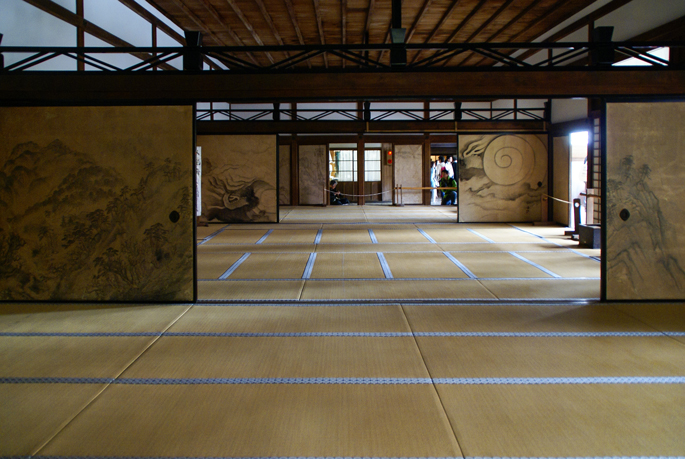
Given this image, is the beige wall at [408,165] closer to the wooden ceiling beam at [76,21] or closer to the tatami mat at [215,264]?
the wooden ceiling beam at [76,21]

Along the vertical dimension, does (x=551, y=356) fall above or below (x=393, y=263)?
below

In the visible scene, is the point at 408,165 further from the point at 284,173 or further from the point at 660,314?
the point at 660,314

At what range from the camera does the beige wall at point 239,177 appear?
11781 mm

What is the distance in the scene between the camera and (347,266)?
21.0 ft

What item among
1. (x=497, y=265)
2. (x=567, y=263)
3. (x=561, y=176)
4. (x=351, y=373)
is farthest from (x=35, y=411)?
(x=561, y=176)

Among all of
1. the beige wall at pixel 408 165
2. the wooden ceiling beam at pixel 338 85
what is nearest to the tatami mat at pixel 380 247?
the wooden ceiling beam at pixel 338 85

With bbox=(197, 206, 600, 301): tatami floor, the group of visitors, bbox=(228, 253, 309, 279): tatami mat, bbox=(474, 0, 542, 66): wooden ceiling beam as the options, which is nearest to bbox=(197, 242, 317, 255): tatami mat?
bbox=(197, 206, 600, 301): tatami floor

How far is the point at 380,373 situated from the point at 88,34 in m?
6.40

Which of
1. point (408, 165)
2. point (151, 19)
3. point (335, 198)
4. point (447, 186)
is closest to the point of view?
point (151, 19)

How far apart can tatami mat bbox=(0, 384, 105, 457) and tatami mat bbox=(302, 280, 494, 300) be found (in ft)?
7.66

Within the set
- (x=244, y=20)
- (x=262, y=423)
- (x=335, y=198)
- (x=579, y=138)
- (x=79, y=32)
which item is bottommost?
(x=262, y=423)

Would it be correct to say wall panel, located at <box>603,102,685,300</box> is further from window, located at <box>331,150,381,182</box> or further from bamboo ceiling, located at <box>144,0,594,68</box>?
window, located at <box>331,150,381,182</box>

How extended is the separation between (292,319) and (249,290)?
1140 millimetres

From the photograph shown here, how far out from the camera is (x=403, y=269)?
20.2ft
